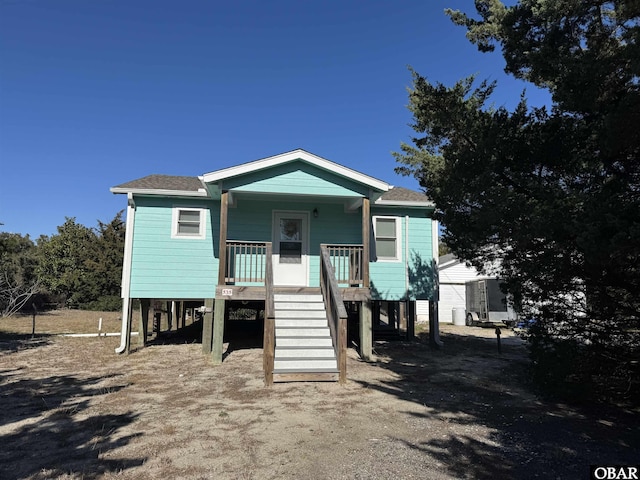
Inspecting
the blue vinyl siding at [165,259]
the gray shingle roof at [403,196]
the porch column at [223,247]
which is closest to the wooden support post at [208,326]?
the blue vinyl siding at [165,259]

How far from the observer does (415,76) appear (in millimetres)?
7648

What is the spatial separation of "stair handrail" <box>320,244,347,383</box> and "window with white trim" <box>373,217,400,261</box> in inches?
98.5

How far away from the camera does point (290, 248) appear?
11.4m

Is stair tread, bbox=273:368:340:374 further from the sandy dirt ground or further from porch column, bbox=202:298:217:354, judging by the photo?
porch column, bbox=202:298:217:354

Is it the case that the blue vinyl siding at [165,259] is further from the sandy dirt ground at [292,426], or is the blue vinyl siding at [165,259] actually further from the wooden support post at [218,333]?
the sandy dirt ground at [292,426]

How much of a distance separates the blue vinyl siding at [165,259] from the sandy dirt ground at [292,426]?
7.70 feet

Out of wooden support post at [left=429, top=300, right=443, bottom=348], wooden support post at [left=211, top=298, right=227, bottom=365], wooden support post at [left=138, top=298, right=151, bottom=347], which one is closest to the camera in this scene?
wooden support post at [left=211, top=298, right=227, bottom=365]

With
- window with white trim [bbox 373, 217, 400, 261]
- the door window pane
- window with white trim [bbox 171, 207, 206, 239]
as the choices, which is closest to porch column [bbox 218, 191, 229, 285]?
window with white trim [bbox 171, 207, 206, 239]

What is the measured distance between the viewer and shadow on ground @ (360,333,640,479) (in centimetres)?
402

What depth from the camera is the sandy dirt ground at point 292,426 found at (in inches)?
152

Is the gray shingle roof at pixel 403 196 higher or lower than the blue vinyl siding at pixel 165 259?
higher

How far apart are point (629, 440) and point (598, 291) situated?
1.92 meters

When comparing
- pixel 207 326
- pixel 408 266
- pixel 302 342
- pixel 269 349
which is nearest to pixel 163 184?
pixel 207 326

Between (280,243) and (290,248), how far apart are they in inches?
12.5
